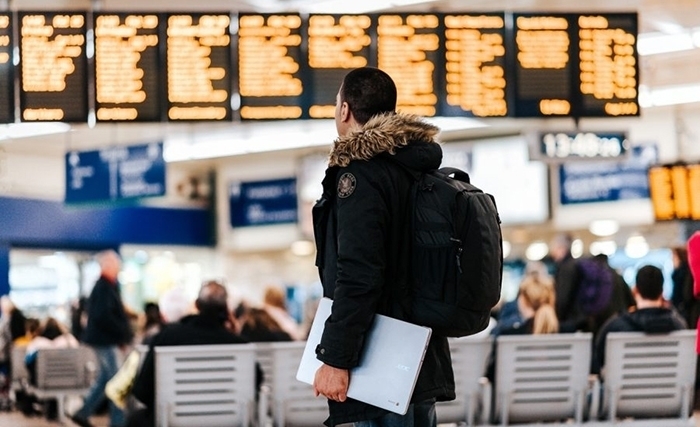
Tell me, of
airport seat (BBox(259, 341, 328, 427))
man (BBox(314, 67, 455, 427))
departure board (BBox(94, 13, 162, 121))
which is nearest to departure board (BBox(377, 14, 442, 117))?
departure board (BBox(94, 13, 162, 121))

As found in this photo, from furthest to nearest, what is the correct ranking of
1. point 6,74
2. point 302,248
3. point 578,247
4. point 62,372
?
point 302,248 → point 578,247 → point 62,372 → point 6,74

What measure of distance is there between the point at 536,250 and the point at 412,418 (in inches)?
762

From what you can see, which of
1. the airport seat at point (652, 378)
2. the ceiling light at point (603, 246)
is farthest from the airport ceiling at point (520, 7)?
the ceiling light at point (603, 246)

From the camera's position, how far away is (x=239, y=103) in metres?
9.35

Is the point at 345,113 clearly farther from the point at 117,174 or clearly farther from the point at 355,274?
the point at 117,174

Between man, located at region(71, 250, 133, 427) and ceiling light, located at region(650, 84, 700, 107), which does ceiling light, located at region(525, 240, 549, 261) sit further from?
man, located at region(71, 250, 133, 427)

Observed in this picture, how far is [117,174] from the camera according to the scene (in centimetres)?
1608

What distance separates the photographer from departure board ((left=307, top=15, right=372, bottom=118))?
9367 millimetres

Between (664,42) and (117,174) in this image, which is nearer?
(664,42)

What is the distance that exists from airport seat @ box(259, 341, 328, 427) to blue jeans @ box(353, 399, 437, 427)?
410cm

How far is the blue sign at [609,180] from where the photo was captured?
63.3ft

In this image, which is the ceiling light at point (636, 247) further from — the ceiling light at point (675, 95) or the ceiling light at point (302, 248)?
the ceiling light at point (302, 248)

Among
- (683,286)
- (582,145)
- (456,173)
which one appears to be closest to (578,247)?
(683,286)

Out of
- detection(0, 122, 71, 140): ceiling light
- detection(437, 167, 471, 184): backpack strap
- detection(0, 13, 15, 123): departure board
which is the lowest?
detection(437, 167, 471, 184): backpack strap
